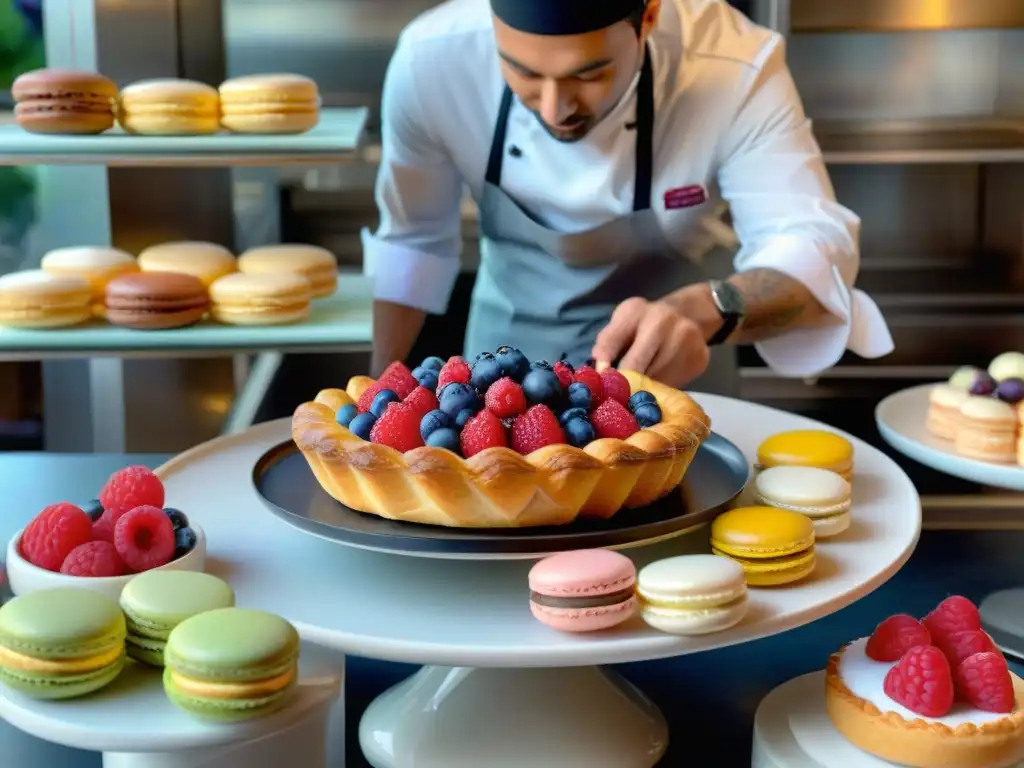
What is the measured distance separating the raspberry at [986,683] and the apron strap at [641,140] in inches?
43.5

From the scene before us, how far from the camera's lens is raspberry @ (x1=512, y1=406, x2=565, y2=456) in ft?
3.85

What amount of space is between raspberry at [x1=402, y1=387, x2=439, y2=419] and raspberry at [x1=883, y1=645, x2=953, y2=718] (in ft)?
1.54

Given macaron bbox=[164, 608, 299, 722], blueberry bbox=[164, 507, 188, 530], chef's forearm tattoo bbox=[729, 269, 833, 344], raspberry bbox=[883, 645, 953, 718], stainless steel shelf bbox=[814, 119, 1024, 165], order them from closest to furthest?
macaron bbox=[164, 608, 299, 722] < raspberry bbox=[883, 645, 953, 718] < blueberry bbox=[164, 507, 188, 530] < chef's forearm tattoo bbox=[729, 269, 833, 344] < stainless steel shelf bbox=[814, 119, 1024, 165]

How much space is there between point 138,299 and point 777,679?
83 centimetres

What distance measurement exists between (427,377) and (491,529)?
24cm

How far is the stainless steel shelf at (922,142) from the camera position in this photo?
2.87 meters

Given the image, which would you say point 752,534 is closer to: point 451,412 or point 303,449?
point 451,412

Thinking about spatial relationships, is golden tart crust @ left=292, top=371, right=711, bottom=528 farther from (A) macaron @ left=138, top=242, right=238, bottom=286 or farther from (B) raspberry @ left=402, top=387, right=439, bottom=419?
(A) macaron @ left=138, top=242, right=238, bottom=286

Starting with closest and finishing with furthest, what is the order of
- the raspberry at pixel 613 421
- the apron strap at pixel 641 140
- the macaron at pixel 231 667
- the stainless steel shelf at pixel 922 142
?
the macaron at pixel 231 667
the raspberry at pixel 613 421
the apron strap at pixel 641 140
the stainless steel shelf at pixel 922 142

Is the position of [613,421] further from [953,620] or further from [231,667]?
[231,667]

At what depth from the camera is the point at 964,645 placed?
107 centimetres

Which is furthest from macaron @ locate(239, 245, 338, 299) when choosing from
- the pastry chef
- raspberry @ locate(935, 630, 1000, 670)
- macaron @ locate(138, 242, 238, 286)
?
raspberry @ locate(935, 630, 1000, 670)

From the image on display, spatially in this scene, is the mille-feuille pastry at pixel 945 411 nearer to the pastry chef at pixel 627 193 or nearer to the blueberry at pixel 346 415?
the pastry chef at pixel 627 193

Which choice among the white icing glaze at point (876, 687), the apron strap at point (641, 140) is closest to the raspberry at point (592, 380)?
the white icing glaze at point (876, 687)
